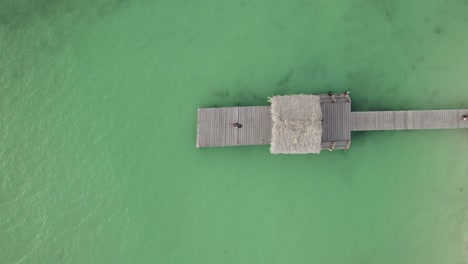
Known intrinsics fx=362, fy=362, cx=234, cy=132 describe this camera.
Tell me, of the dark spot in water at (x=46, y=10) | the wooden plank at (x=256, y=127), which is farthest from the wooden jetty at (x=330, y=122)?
the dark spot in water at (x=46, y=10)

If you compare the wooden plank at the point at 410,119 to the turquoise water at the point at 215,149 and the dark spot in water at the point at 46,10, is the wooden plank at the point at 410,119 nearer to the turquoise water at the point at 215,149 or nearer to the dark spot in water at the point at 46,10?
the turquoise water at the point at 215,149

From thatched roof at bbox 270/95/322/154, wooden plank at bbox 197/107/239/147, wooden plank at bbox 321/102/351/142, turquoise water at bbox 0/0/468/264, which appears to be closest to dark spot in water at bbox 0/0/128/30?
turquoise water at bbox 0/0/468/264

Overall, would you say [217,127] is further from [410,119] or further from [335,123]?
[410,119]

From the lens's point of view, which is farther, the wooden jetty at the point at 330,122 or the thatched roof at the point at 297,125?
the wooden jetty at the point at 330,122

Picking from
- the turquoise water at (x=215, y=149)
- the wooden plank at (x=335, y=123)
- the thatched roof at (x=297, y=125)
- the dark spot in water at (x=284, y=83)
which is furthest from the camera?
the dark spot in water at (x=284, y=83)

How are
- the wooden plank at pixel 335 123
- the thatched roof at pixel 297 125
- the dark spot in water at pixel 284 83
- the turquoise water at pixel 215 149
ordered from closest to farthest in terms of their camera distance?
the thatched roof at pixel 297 125, the wooden plank at pixel 335 123, the turquoise water at pixel 215 149, the dark spot in water at pixel 284 83

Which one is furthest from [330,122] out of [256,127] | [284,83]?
[256,127]

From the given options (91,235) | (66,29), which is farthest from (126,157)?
(66,29)
